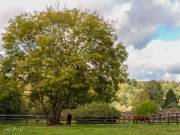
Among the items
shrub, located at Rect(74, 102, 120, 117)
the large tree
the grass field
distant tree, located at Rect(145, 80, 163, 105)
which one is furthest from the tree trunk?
distant tree, located at Rect(145, 80, 163, 105)

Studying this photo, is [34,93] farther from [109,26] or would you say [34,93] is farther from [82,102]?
[109,26]

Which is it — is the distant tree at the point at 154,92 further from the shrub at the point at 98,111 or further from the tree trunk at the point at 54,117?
the tree trunk at the point at 54,117

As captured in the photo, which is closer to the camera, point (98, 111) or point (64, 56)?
point (64, 56)

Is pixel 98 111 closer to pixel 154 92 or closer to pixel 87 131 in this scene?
pixel 87 131

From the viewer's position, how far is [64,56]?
182 ft

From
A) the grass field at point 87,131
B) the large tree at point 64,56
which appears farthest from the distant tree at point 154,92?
the grass field at point 87,131

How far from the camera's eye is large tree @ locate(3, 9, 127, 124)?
2168 inches

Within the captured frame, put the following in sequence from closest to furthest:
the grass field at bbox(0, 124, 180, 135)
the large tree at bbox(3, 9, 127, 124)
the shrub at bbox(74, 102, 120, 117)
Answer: the grass field at bbox(0, 124, 180, 135), the large tree at bbox(3, 9, 127, 124), the shrub at bbox(74, 102, 120, 117)

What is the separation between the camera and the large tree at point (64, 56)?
55062mm

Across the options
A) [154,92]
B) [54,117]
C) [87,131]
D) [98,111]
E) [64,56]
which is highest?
[154,92]

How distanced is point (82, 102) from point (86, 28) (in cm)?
1030

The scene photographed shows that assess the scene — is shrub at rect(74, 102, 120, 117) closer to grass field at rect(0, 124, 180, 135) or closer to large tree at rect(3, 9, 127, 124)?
large tree at rect(3, 9, 127, 124)

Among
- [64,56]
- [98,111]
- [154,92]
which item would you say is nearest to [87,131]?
[64,56]

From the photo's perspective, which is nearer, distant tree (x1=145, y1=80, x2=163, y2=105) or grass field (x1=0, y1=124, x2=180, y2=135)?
grass field (x1=0, y1=124, x2=180, y2=135)
